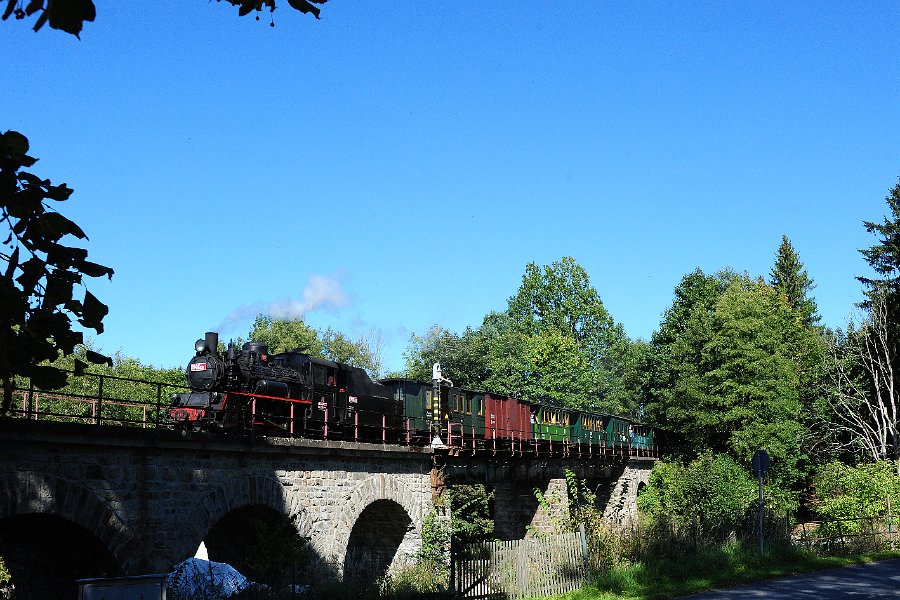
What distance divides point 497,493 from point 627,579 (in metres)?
18.5

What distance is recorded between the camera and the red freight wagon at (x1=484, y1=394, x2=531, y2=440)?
36062 mm

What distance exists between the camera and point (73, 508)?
46.0 feet

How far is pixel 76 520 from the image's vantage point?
13992 millimetres

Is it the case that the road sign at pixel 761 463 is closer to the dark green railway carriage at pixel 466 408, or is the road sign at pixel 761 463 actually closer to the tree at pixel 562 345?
the dark green railway carriage at pixel 466 408

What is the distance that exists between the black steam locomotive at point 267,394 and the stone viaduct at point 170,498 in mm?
1065

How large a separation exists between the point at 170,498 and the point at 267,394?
263 inches

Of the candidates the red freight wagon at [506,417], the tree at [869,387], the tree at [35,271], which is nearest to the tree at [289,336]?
the red freight wagon at [506,417]

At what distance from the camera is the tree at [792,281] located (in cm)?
7119

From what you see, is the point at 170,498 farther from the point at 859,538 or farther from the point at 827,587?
the point at 859,538

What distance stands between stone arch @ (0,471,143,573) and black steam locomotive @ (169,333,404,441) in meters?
3.93

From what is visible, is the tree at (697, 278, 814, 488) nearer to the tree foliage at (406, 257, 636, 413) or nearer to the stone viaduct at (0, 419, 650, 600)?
the tree foliage at (406, 257, 636, 413)

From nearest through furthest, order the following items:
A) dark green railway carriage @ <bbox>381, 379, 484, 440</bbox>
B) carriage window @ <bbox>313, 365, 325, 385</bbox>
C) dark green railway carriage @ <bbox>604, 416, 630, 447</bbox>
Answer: carriage window @ <bbox>313, 365, 325, 385</bbox> < dark green railway carriage @ <bbox>381, 379, 484, 440</bbox> < dark green railway carriage @ <bbox>604, 416, 630, 447</bbox>

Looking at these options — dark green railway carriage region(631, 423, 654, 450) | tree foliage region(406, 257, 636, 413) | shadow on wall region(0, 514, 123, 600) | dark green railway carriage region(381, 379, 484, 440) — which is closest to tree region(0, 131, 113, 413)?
shadow on wall region(0, 514, 123, 600)

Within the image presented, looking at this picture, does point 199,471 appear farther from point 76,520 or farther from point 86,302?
point 86,302
